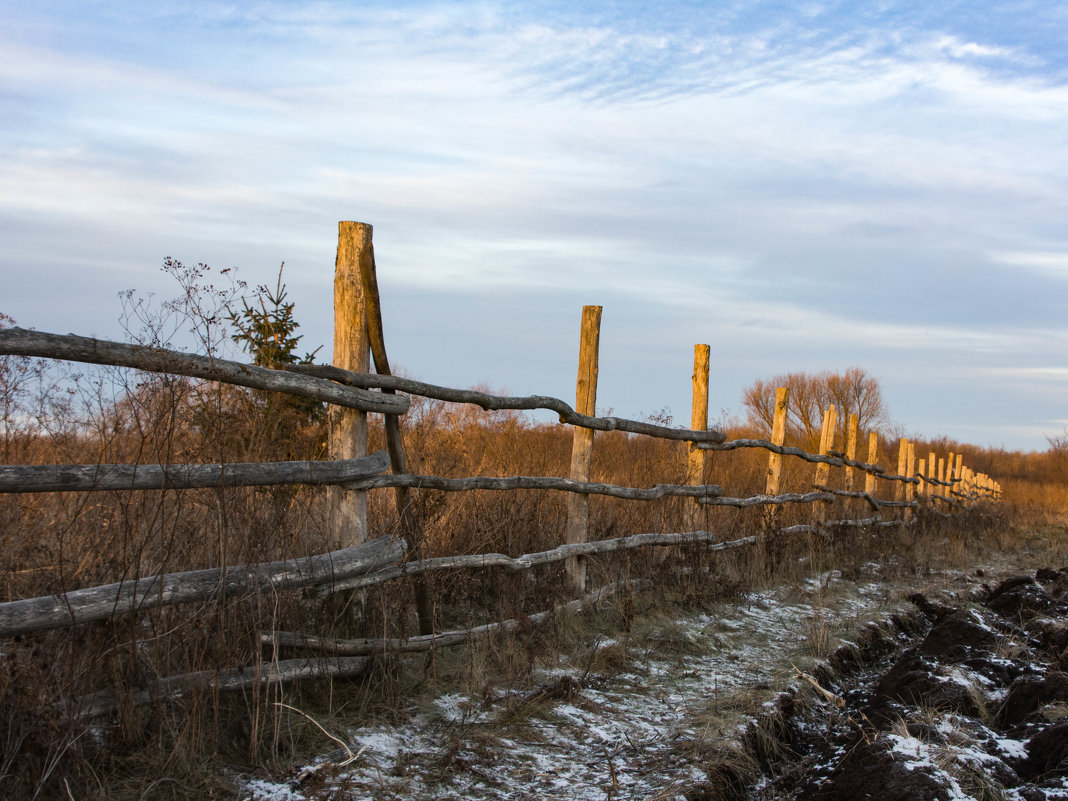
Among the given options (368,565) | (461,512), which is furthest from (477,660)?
(461,512)

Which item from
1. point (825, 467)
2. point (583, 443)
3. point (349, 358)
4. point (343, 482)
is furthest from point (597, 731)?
point (825, 467)

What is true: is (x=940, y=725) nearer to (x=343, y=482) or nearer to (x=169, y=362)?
(x=343, y=482)

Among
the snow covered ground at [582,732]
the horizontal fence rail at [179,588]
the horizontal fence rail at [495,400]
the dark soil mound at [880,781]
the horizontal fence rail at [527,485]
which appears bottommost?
the snow covered ground at [582,732]

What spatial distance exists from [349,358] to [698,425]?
14.5ft

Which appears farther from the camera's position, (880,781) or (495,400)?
(495,400)

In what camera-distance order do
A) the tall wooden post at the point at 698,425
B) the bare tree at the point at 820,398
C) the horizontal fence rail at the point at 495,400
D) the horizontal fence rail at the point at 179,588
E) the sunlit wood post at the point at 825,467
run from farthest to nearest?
the bare tree at the point at 820,398
the sunlit wood post at the point at 825,467
the tall wooden post at the point at 698,425
the horizontal fence rail at the point at 495,400
the horizontal fence rail at the point at 179,588

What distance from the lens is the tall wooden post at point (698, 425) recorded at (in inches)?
297

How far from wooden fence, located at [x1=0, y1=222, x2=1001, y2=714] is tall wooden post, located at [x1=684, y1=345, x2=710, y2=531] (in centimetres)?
31

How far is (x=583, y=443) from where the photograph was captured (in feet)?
20.3

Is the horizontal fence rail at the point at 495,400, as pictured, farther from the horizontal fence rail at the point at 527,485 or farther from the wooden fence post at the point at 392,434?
the horizontal fence rail at the point at 527,485

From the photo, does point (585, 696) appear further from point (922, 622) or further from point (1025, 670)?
point (922, 622)

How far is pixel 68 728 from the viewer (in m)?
2.56

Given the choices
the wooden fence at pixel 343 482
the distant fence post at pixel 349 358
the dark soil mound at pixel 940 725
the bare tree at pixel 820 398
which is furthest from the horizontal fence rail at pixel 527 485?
the bare tree at pixel 820 398

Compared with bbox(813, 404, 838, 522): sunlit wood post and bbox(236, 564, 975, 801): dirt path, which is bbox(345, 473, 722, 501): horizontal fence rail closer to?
bbox(236, 564, 975, 801): dirt path
